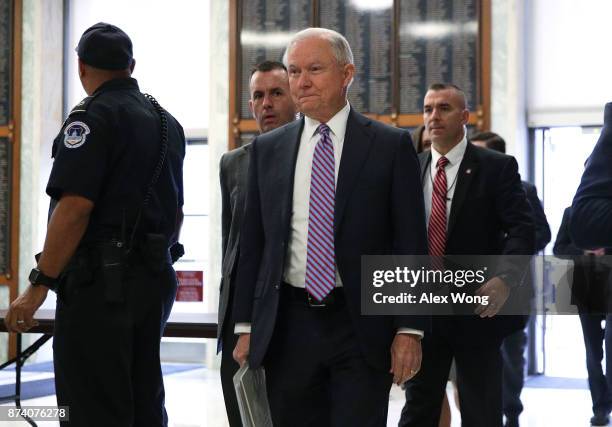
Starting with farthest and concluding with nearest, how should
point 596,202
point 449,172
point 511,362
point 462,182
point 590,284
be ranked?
point 511,362 < point 449,172 < point 462,182 < point 590,284 < point 596,202

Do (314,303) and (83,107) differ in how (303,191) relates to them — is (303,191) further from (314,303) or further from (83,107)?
(83,107)

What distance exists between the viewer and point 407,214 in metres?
2.94

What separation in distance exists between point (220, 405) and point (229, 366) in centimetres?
367

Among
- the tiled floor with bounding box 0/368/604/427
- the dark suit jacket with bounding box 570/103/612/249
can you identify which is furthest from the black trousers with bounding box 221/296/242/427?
the tiled floor with bounding box 0/368/604/427

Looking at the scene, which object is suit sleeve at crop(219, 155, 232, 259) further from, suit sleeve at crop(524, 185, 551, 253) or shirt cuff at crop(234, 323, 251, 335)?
suit sleeve at crop(524, 185, 551, 253)

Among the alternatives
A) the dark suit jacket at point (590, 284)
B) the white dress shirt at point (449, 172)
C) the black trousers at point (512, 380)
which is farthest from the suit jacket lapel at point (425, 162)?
the black trousers at point (512, 380)

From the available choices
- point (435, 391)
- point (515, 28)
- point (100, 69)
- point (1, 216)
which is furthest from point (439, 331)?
point (1, 216)

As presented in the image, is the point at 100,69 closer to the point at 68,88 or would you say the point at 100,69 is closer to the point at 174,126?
the point at 174,126

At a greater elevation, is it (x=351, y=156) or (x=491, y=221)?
(x=351, y=156)

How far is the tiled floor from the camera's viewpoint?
21.9 ft

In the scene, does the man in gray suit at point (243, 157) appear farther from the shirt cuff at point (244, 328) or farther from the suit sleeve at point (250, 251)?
the shirt cuff at point (244, 328)

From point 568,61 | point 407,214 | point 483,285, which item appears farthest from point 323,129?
point 568,61

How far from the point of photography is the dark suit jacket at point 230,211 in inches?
151

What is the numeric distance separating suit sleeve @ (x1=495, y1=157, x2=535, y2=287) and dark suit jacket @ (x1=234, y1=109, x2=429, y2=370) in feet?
3.96
